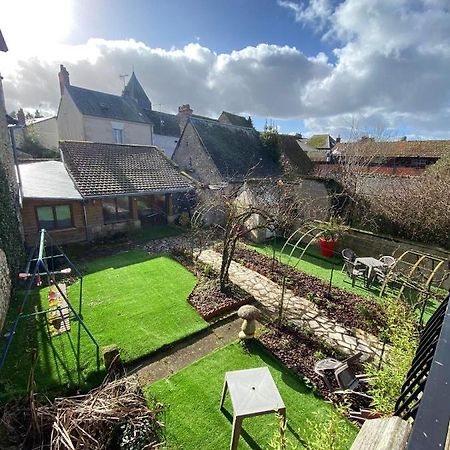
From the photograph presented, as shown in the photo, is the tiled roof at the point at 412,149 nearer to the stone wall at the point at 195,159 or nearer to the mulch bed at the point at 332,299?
the stone wall at the point at 195,159

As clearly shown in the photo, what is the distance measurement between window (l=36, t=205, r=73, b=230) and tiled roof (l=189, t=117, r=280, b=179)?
392 inches

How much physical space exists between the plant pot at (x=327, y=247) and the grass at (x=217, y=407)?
731 cm

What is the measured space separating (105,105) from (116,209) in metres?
17.6

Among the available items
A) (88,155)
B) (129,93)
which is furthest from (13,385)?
(129,93)

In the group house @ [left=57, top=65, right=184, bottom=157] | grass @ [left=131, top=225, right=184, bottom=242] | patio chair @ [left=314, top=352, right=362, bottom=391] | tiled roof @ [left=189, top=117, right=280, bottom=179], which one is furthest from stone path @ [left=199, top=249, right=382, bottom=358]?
house @ [left=57, top=65, right=184, bottom=157]

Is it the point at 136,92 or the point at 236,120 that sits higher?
the point at 136,92

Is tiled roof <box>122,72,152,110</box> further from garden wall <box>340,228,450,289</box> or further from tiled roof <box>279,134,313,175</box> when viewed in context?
garden wall <box>340,228,450,289</box>

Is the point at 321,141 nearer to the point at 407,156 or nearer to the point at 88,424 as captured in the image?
the point at 407,156

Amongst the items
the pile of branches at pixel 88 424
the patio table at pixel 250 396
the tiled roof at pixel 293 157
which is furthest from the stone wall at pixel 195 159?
the pile of branches at pixel 88 424

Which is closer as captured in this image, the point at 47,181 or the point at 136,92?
the point at 47,181

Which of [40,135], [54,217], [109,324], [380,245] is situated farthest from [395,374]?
[40,135]

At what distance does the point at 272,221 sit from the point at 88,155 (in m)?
13.1

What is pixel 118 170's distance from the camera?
16.0 metres

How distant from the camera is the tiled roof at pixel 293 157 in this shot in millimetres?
23938
